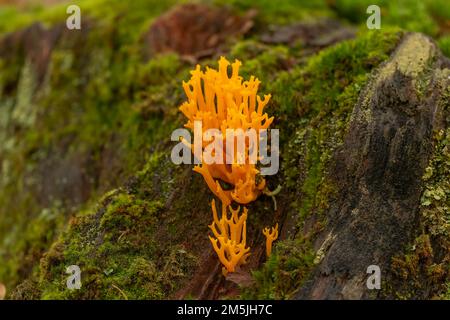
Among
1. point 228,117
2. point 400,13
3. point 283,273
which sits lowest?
point 283,273

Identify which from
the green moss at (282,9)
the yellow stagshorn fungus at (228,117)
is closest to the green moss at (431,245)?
the yellow stagshorn fungus at (228,117)

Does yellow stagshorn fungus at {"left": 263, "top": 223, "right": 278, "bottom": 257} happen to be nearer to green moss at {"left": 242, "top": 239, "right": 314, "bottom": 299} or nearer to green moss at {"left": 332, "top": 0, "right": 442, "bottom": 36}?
green moss at {"left": 242, "top": 239, "right": 314, "bottom": 299}

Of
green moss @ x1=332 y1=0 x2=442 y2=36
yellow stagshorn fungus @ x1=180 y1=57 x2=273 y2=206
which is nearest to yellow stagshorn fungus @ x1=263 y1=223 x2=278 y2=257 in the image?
yellow stagshorn fungus @ x1=180 y1=57 x2=273 y2=206

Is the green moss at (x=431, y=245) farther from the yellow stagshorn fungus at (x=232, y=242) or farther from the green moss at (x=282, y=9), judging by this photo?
the green moss at (x=282, y=9)

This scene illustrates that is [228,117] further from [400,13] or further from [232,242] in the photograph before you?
[400,13]

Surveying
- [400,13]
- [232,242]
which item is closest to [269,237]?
[232,242]

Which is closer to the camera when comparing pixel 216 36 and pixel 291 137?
pixel 291 137

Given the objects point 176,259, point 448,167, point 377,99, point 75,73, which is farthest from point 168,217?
point 75,73

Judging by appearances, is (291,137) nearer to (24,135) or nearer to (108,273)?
(108,273)
